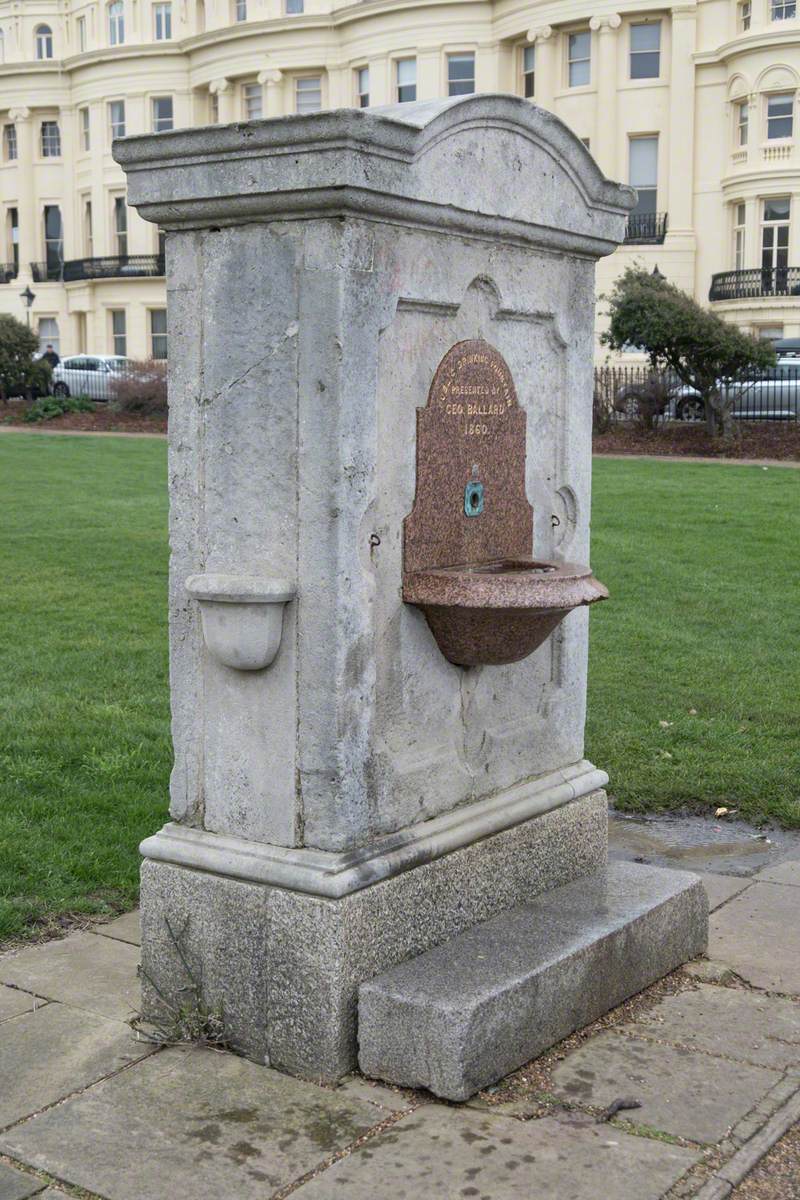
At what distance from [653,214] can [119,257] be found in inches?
922

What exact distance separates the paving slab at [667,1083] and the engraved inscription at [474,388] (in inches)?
71.5

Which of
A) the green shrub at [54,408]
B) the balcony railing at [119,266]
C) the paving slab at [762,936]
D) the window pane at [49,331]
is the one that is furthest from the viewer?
the window pane at [49,331]

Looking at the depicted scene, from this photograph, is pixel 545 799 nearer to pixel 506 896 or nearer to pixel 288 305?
pixel 506 896

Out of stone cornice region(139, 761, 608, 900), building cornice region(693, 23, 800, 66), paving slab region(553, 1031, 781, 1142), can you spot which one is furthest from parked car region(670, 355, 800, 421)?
paving slab region(553, 1031, 781, 1142)

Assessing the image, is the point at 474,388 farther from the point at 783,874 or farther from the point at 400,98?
the point at 400,98

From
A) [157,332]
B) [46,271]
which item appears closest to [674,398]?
[157,332]

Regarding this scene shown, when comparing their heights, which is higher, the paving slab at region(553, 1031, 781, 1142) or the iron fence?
the iron fence

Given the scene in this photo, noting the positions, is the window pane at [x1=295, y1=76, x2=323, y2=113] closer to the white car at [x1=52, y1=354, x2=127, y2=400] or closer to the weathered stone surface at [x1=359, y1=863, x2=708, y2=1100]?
the white car at [x1=52, y1=354, x2=127, y2=400]

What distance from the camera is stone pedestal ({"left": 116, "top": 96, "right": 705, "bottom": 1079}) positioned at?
153 inches

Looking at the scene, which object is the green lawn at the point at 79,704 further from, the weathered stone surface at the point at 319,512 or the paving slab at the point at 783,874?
the paving slab at the point at 783,874

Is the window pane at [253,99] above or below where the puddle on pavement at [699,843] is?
above

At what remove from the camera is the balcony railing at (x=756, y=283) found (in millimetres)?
43562

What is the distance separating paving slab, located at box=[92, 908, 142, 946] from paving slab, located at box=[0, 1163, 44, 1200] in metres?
1.45

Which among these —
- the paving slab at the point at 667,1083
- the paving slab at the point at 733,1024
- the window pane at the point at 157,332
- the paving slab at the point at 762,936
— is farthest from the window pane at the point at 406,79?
the paving slab at the point at 667,1083
